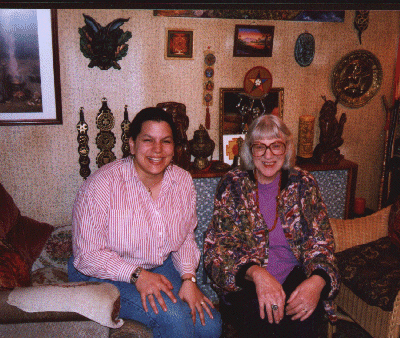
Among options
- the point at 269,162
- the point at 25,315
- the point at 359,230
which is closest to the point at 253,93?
the point at 269,162

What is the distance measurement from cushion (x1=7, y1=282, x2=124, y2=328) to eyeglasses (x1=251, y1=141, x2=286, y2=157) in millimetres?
949

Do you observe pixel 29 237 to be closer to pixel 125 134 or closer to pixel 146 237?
pixel 146 237

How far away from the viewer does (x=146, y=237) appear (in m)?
1.70

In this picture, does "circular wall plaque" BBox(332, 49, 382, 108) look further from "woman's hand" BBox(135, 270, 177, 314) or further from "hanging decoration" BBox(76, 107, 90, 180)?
"woman's hand" BBox(135, 270, 177, 314)

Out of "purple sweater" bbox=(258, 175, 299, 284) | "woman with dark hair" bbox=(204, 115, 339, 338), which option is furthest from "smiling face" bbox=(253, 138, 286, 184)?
"purple sweater" bbox=(258, 175, 299, 284)

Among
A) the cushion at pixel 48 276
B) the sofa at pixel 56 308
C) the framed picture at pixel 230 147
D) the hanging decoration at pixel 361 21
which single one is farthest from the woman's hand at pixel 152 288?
the hanging decoration at pixel 361 21

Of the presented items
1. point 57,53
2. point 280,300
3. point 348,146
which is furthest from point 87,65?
point 348,146

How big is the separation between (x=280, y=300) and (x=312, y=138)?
152cm

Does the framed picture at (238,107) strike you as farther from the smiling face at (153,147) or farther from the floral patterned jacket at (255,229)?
the smiling face at (153,147)

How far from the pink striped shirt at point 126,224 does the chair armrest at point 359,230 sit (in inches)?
35.5

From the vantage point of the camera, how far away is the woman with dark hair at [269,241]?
1.63 metres

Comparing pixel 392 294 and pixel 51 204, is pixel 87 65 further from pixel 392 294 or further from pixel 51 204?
pixel 392 294

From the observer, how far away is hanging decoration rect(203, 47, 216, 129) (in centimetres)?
261

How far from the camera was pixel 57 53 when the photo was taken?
92.7 inches
